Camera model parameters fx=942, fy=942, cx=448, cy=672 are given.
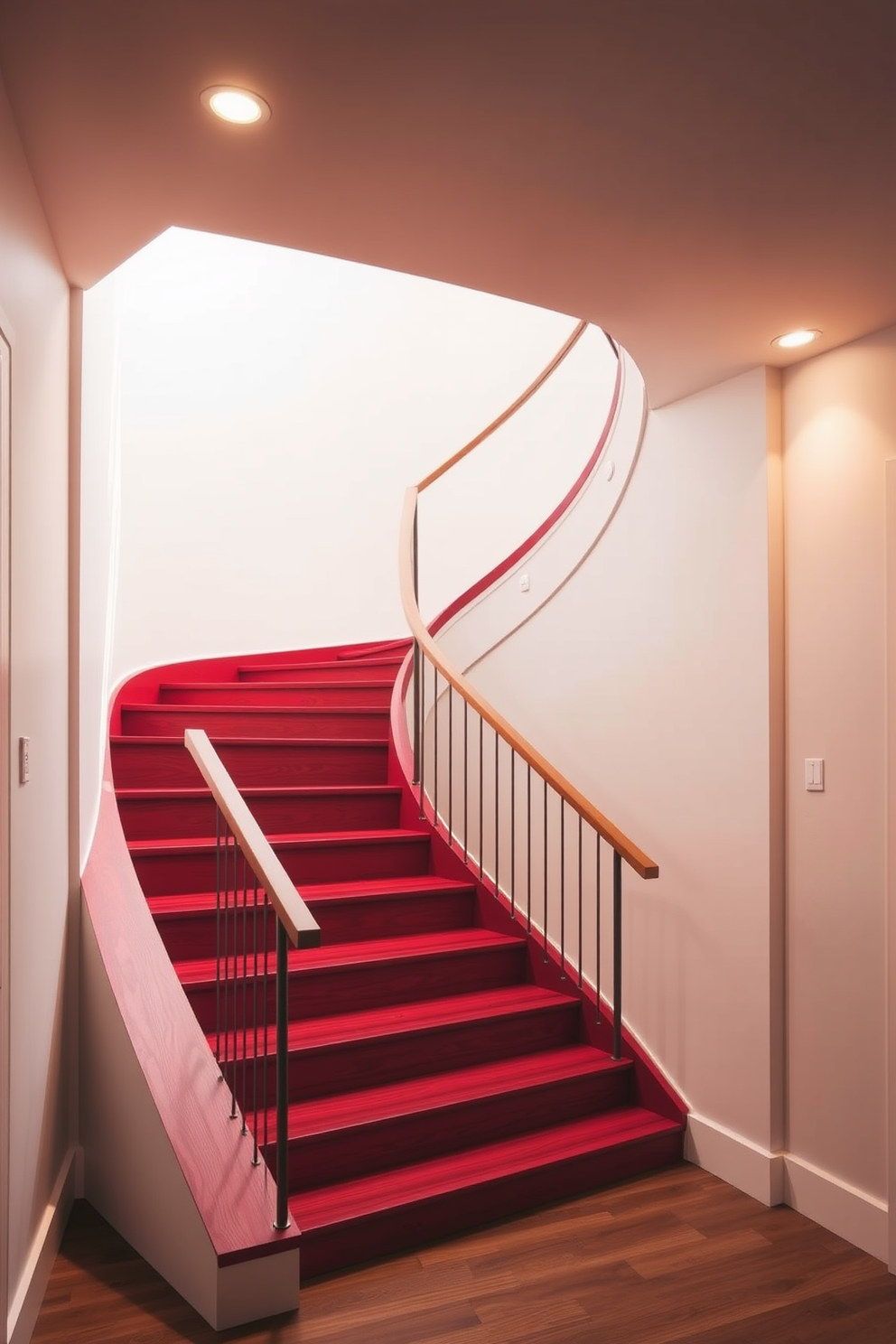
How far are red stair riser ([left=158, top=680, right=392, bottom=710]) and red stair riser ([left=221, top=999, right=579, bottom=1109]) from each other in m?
2.02

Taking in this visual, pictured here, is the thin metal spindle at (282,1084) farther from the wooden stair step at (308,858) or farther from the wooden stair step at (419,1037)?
the wooden stair step at (308,858)

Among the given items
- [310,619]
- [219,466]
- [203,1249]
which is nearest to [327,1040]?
[203,1249]

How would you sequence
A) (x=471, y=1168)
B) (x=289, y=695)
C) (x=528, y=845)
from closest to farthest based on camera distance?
(x=471, y=1168) → (x=528, y=845) → (x=289, y=695)

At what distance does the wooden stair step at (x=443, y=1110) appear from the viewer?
2.67m

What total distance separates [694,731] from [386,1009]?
4.72 feet

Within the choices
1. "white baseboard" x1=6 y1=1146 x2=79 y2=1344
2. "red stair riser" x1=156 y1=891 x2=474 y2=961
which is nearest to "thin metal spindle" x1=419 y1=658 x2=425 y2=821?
"red stair riser" x1=156 y1=891 x2=474 y2=961

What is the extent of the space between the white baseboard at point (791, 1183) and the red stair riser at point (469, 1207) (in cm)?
13

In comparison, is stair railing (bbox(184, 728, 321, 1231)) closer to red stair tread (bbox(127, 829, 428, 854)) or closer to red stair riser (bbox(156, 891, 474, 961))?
red stair riser (bbox(156, 891, 474, 961))

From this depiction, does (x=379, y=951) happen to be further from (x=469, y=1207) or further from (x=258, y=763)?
(x=258, y=763)

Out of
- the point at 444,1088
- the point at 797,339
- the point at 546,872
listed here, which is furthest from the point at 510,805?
the point at 797,339

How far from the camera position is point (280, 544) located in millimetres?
5668

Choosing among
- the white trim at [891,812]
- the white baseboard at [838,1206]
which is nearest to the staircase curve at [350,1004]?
the white baseboard at [838,1206]

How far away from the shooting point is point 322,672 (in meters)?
5.43

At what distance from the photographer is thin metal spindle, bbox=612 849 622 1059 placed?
3.26 meters
